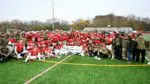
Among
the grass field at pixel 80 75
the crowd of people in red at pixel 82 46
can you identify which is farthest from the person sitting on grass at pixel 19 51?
the grass field at pixel 80 75

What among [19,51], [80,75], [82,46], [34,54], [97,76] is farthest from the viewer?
[82,46]

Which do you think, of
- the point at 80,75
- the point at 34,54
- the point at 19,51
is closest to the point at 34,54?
the point at 34,54

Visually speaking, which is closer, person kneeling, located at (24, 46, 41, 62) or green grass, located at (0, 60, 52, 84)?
green grass, located at (0, 60, 52, 84)

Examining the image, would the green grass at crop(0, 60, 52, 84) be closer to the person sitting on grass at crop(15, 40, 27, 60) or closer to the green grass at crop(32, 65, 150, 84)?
the green grass at crop(32, 65, 150, 84)

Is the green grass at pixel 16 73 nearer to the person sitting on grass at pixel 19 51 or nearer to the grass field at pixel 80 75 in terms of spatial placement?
the grass field at pixel 80 75

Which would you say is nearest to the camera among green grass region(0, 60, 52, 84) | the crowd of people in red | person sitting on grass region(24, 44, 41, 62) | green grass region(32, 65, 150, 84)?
green grass region(32, 65, 150, 84)

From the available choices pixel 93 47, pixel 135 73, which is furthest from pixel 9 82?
pixel 93 47

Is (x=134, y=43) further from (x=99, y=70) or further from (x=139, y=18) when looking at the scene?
(x=139, y=18)

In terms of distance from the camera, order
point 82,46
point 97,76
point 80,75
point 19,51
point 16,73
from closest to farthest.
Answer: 1. point 97,76
2. point 80,75
3. point 16,73
4. point 19,51
5. point 82,46

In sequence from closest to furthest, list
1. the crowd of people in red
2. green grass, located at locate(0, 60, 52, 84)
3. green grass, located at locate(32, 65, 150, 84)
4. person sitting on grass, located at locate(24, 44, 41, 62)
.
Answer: green grass, located at locate(32, 65, 150, 84)
green grass, located at locate(0, 60, 52, 84)
person sitting on grass, located at locate(24, 44, 41, 62)
the crowd of people in red

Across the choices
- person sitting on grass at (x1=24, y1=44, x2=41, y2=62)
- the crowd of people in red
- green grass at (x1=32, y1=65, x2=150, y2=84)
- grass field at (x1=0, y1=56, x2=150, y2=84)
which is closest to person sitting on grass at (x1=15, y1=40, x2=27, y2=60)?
the crowd of people in red

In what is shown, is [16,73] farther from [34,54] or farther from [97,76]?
[34,54]

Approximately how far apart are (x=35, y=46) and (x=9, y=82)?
6906 mm

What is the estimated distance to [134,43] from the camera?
14883 millimetres
